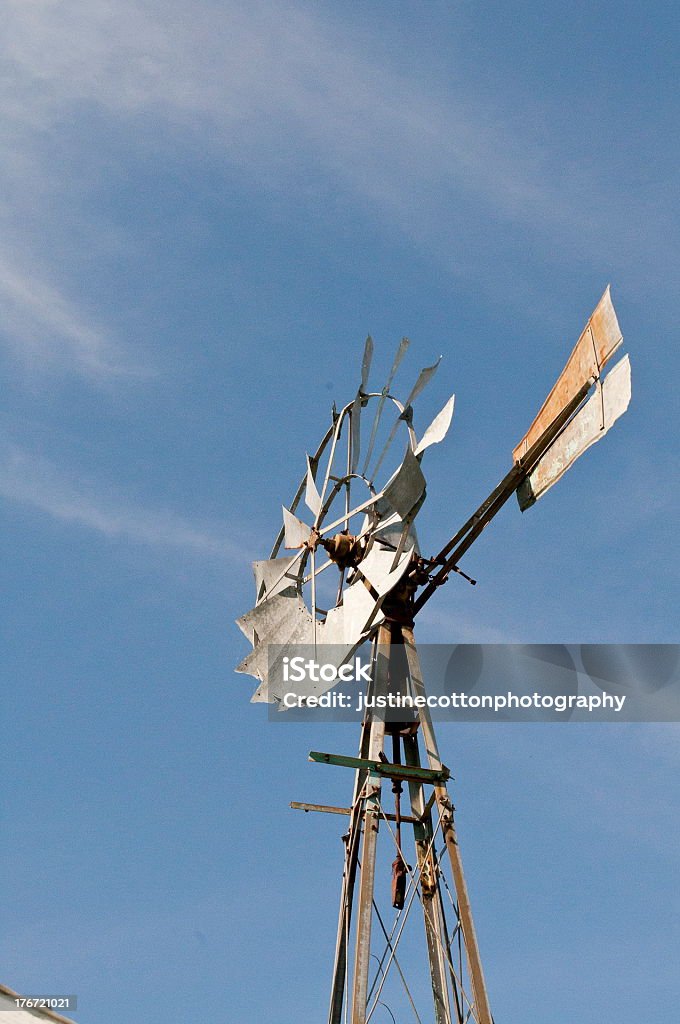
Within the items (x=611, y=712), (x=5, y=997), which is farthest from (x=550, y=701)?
(x=5, y=997)

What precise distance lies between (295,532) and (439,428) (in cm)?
210

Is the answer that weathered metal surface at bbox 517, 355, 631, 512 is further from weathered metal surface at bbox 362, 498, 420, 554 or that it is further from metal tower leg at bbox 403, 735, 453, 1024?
metal tower leg at bbox 403, 735, 453, 1024

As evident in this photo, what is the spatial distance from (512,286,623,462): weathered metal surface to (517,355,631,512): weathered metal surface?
0.51 feet

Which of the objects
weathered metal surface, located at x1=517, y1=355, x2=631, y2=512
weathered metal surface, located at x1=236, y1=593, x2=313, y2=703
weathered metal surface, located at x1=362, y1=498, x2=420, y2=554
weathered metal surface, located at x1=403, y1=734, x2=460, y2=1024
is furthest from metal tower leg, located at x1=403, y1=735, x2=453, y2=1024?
weathered metal surface, located at x1=517, y1=355, x2=631, y2=512

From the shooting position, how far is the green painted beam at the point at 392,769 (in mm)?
10602

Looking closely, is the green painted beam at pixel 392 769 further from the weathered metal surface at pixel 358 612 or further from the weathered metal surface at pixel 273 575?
the weathered metal surface at pixel 273 575

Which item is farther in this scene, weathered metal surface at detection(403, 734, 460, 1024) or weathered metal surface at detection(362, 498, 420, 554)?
weathered metal surface at detection(362, 498, 420, 554)

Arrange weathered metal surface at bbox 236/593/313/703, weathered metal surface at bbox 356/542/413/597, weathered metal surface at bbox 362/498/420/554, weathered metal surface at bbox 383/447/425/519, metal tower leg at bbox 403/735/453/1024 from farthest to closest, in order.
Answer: weathered metal surface at bbox 236/593/313/703
weathered metal surface at bbox 362/498/420/554
weathered metal surface at bbox 356/542/413/597
weathered metal surface at bbox 383/447/425/519
metal tower leg at bbox 403/735/453/1024

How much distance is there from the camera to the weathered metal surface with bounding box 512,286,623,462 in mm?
10750

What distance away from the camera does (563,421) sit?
11.2 metres

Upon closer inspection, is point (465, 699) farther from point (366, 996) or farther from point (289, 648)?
point (366, 996)

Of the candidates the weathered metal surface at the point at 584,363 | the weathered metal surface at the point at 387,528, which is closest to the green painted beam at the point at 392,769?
the weathered metal surface at the point at 387,528

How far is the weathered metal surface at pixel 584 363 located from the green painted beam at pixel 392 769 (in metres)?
2.68

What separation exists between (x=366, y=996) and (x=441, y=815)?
148 cm
